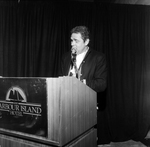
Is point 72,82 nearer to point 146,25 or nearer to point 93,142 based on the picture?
point 93,142

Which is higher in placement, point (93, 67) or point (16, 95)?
point (93, 67)

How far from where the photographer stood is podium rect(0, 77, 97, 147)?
955 millimetres

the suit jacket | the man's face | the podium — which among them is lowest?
the podium

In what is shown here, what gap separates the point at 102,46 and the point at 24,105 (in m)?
2.77

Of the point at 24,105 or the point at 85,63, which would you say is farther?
the point at 85,63

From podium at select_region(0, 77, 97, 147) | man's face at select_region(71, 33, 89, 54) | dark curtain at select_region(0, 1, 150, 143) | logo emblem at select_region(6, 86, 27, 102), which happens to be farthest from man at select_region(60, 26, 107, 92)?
dark curtain at select_region(0, 1, 150, 143)

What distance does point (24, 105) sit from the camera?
1.03 m

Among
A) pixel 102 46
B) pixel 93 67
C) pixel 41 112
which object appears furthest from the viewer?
pixel 102 46

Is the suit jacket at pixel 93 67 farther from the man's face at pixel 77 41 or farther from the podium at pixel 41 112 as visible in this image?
the podium at pixel 41 112

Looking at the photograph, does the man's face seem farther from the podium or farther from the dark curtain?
the dark curtain

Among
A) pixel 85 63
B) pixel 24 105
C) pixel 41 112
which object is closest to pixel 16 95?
pixel 24 105

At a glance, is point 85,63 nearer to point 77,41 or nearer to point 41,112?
point 77,41

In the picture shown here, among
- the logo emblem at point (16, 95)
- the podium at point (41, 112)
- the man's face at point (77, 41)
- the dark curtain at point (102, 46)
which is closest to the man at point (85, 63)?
the man's face at point (77, 41)

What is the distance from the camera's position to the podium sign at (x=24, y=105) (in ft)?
3.20
